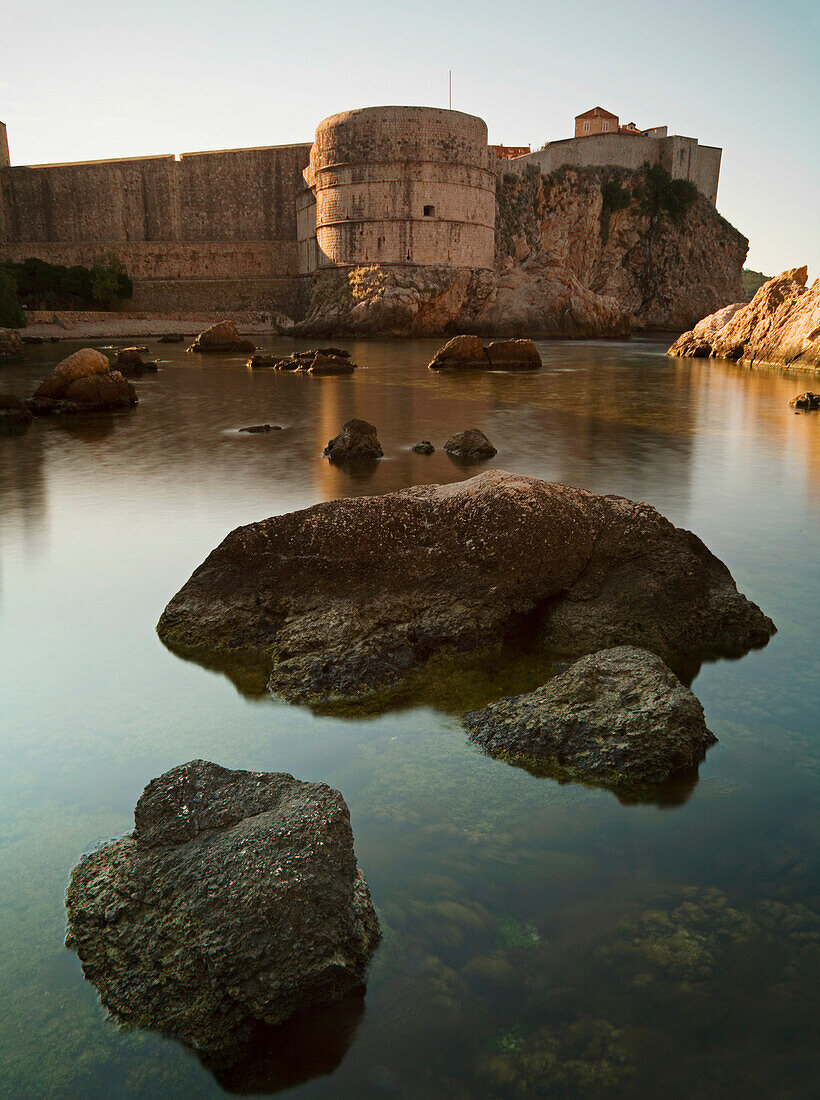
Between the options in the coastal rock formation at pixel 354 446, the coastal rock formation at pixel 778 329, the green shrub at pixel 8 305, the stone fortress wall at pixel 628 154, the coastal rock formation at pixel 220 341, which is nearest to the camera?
the coastal rock formation at pixel 354 446

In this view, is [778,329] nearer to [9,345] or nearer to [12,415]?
[12,415]

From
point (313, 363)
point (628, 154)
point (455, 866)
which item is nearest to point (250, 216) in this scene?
point (628, 154)

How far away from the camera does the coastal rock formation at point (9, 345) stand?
20.8m

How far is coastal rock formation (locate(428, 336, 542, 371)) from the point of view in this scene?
65.3ft

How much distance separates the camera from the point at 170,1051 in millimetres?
1910

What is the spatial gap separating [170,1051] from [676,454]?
8.14 m

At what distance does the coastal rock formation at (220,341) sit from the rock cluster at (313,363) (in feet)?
17.3

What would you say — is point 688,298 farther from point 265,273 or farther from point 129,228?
point 129,228

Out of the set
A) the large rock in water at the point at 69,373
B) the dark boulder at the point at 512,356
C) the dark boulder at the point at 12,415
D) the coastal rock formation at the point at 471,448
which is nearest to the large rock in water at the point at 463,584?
the coastal rock formation at the point at 471,448

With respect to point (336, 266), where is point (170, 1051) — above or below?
below

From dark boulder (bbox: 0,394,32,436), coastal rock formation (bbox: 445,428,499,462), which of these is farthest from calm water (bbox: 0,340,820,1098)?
dark boulder (bbox: 0,394,32,436)

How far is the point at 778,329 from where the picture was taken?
67.5 ft

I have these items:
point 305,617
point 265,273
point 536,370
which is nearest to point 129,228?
point 265,273

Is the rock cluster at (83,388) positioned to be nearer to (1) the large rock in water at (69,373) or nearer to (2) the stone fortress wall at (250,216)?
(1) the large rock in water at (69,373)
